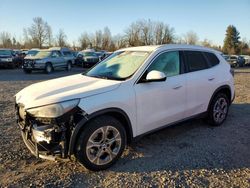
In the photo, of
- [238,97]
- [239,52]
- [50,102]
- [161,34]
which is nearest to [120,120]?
[50,102]

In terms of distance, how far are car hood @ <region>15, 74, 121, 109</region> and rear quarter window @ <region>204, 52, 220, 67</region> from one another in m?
2.59

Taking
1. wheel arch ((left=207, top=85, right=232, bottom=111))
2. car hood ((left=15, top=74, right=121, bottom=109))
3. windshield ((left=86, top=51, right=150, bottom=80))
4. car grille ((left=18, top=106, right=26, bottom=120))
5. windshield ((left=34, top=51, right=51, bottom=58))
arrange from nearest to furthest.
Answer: car hood ((left=15, top=74, right=121, bottom=109))
car grille ((left=18, top=106, right=26, bottom=120))
windshield ((left=86, top=51, right=150, bottom=80))
wheel arch ((left=207, top=85, right=232, bottom=111))
windshield ((left=34, top=51, right=51, bottom=58))

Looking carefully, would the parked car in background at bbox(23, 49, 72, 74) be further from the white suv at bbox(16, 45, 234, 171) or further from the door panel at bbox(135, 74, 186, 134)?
the door panel at bbox(135, 74, 186, 134)

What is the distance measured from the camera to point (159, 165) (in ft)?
13.6

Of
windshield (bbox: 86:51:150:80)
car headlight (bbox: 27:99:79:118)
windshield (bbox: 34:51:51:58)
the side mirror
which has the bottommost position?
car headlight (bbox: 27:99:79:118)

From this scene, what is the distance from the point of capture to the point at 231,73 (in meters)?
6.32

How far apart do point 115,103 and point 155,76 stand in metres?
0.78

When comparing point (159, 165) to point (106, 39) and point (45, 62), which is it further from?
point (106, 39)

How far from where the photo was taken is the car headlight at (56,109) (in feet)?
11.6

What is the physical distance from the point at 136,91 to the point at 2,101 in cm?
611

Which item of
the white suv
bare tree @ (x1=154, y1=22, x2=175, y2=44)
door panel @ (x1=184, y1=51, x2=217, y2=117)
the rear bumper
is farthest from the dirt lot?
bare tree @ (x1=154, y1=22, x2=175, y2=44)

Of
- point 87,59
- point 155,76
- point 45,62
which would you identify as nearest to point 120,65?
point 155,76

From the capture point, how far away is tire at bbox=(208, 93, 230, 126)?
586 cm

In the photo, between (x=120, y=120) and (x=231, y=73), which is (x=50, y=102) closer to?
(x=120, y=120)
